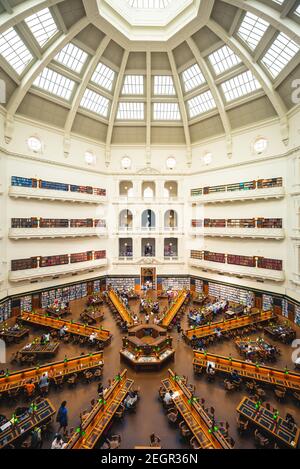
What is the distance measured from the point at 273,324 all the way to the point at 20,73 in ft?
86.7

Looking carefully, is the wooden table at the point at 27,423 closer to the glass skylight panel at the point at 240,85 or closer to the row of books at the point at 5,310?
the row of books at the point at 5,310

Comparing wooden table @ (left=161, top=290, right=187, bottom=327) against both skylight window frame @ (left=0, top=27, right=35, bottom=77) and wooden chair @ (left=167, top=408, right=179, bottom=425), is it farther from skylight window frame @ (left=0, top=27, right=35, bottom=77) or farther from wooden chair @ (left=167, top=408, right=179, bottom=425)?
skylight window frame @ (left=0, top=27, right=35, bottom=77)

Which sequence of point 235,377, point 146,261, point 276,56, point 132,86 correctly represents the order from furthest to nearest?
point 146,261 → point 132,86 → point 276,56 → point 235,377

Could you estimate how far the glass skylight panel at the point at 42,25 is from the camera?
13.5 meters

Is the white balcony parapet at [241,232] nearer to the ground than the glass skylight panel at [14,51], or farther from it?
nearer to the ground

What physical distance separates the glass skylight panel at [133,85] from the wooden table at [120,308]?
19.5 metres

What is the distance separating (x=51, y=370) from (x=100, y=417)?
12.9ft

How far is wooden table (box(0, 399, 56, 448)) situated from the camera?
275 inches

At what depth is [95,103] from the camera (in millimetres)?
20344

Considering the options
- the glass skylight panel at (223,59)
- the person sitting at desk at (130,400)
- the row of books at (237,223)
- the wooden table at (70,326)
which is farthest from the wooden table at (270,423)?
the glass skylight panel at (223,59)

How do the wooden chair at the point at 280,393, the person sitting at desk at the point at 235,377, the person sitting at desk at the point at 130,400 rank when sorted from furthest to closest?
1. the person sitting at desk at the point at 235,377
2. the wooden chair at the point at 280,393
3. the person sitting at desk at the point at 130,400

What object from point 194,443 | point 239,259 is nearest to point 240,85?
point 239,259

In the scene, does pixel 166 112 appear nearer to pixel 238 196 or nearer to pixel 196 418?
pixel 238 196

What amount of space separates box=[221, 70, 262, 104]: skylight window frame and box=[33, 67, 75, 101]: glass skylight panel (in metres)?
13.4
